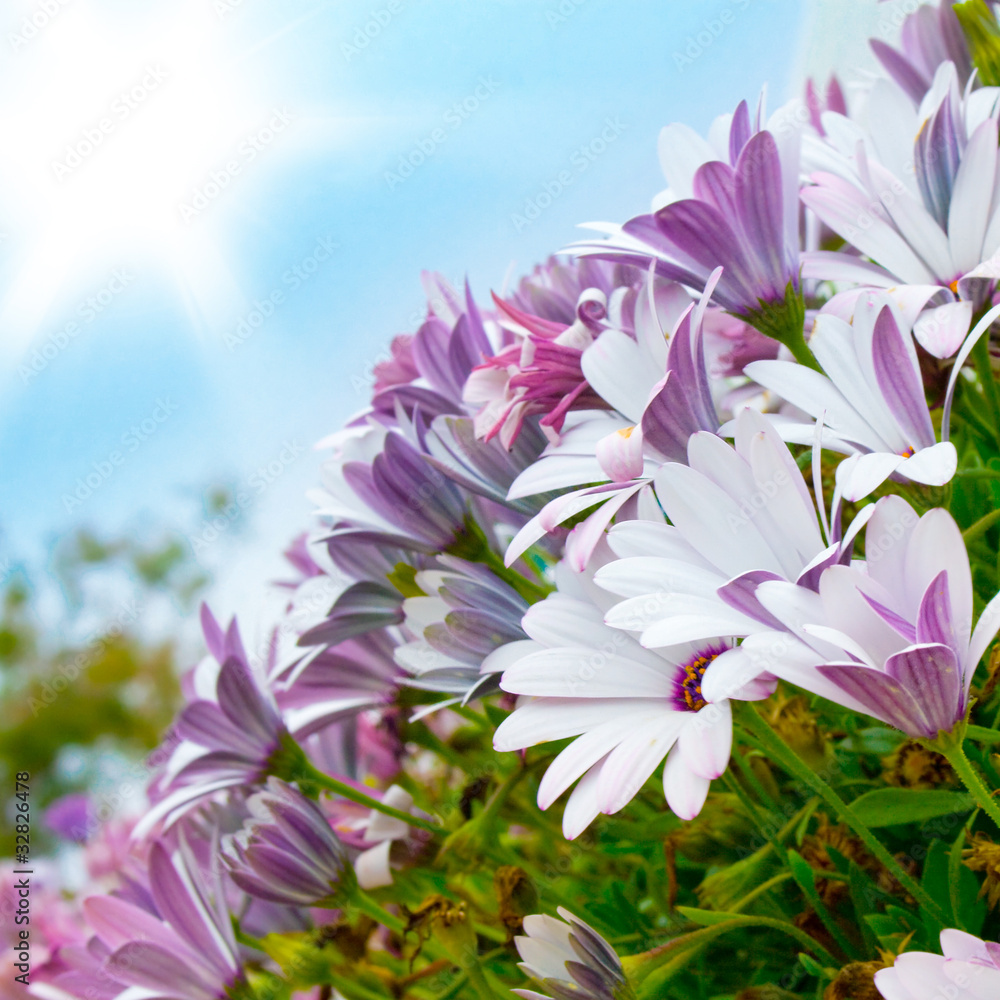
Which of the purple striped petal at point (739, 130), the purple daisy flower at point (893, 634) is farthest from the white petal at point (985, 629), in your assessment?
the purple striped petal at point (739, 130)

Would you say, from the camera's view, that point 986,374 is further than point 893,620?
Yes

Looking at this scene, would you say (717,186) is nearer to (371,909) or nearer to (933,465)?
(933,465)

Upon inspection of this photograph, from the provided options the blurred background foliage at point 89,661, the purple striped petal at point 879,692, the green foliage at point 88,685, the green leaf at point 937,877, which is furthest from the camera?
the green foliage at point 88,685

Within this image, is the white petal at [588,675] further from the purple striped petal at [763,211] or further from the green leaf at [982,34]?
the green leaf at [982,34]

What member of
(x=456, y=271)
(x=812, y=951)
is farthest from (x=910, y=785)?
(x=456, y=271)

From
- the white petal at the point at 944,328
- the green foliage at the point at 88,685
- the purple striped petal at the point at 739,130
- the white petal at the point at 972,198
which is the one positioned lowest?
the green foliage at the point at 88,685

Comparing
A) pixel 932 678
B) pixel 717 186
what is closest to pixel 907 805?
pixel 932 678

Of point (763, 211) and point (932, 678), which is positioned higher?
point (763, 211)

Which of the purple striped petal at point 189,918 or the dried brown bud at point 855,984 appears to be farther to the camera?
the purple striped petal at point 189,918

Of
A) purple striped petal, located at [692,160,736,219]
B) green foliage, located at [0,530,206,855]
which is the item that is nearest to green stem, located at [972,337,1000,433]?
purple striped petal, located at [692,160,736,219]

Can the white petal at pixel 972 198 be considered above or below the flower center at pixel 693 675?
above
